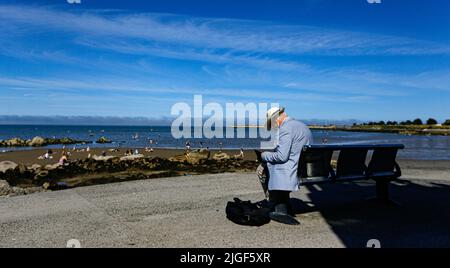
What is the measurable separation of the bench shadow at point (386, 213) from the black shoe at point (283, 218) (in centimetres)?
37

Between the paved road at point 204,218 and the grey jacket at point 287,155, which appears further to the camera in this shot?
the grey jacket at point 287,155

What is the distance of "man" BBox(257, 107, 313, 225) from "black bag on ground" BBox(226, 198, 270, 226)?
28 centimetres

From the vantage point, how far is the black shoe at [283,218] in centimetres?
652

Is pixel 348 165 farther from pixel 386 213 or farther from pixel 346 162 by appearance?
pixel 386 213

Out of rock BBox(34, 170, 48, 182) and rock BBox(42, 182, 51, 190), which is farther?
rock BBox(34, 170, 48, 182)

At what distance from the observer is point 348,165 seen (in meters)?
7.64

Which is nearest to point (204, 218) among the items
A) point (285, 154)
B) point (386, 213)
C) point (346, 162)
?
point (285, 154)

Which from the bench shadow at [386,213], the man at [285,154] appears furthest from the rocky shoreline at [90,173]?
the man at [285,154]

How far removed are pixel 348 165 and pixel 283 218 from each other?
1.81 metres

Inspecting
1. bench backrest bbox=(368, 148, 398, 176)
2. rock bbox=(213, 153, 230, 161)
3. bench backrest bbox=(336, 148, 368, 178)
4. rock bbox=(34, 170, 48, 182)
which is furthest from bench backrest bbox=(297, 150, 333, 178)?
rock bbox=(213, 153, 230, 161)

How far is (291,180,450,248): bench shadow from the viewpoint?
5.77 meters

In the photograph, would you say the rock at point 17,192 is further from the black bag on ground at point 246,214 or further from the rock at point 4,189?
the black bag on ground at point 246,214

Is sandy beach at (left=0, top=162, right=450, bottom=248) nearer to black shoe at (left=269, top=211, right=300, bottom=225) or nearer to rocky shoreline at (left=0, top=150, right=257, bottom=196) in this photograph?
black shoe at (left=269, top=211, right=300, bottom=225)
